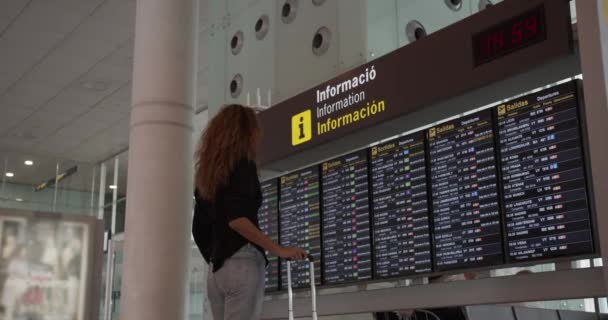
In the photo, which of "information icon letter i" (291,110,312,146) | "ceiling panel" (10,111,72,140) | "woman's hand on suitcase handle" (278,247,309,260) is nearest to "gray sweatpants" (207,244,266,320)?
"woman's hand on suitcase handle" (278,247,309,260)

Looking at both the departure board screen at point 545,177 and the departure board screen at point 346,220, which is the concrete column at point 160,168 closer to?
the departure board screen at point 346,220

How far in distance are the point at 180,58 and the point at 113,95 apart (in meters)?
8.01

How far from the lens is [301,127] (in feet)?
18.5

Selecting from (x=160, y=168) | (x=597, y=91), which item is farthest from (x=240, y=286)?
(x=597, y=91)

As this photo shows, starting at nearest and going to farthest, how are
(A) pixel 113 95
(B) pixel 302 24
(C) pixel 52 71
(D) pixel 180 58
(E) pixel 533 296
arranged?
(E) pixel 533 296 → (D) pixel 180 58 → (B) pixel 302 24 → (C) pixel 52 71 → (A) pixel 113 95

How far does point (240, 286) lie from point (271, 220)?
2.41 m

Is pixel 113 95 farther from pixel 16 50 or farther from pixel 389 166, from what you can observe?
pixel 389 166

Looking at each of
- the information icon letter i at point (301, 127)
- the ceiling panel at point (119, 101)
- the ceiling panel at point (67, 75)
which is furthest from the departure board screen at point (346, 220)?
the ceiling panel at point (119, 101)

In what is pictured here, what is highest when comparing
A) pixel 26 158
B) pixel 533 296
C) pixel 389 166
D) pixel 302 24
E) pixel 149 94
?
pixel 26 158

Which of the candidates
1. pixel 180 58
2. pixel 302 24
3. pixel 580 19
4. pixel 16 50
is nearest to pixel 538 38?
pixel 580 19

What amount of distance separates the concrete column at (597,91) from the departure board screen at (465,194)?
668 millimetres

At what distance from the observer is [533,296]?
12.5 ft

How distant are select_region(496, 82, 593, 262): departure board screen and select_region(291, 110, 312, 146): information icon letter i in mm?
1751

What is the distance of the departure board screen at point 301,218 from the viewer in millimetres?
5406
